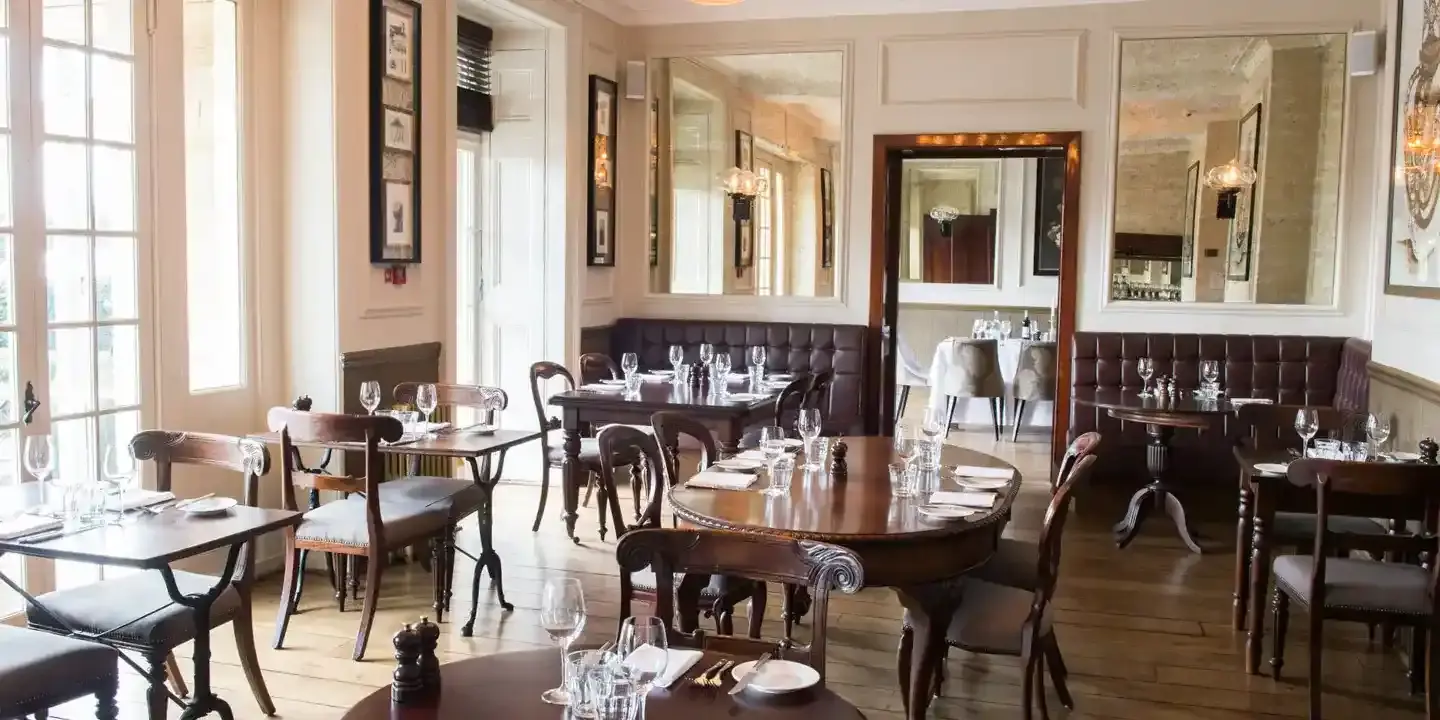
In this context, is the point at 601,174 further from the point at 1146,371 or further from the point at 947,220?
the point at 947,220

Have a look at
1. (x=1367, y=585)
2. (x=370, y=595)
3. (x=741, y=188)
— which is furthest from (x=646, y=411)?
(x=1367, y=585)

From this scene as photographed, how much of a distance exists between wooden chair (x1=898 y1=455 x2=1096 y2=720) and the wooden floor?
1.68ft

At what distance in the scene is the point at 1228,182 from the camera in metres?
7.36

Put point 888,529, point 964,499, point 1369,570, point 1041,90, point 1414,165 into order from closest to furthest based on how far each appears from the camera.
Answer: point 888,529
point 964,499
point 1369,570
point 1414,165
point 1041,90

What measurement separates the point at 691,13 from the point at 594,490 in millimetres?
3472

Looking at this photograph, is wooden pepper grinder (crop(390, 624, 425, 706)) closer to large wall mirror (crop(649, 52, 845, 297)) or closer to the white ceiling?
the white ceiling

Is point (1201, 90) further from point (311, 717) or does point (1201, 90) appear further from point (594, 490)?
point (311, 717)

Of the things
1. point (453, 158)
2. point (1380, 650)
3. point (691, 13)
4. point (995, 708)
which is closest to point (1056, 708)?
point (995, 708)

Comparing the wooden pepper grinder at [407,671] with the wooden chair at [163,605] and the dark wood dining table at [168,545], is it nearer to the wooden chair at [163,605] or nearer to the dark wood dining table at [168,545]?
the dark wood dining table at [168,545]

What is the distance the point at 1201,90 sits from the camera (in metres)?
7.36

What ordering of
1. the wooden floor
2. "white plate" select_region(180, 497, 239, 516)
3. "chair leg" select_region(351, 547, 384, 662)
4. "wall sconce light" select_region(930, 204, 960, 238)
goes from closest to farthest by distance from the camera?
"white plate" select_region(180, 497, 239, 516) → the wooden floor → "chair leg" select_region(351, 547, 384, 662) → "wall sconce light" select_region(930, 204, 960, 238)

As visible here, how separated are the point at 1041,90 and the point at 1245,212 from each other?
1509 mm

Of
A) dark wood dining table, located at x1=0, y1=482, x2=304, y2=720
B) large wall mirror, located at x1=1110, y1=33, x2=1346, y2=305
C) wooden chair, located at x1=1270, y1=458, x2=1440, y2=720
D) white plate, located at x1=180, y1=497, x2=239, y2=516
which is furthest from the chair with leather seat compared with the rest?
large wall mirror, located at x1=1110, y1=33, x2=1346, y2=305

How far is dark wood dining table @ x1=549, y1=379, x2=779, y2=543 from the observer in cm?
553
